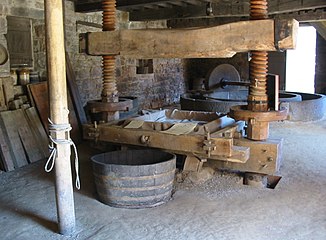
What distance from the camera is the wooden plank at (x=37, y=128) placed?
4.72 m

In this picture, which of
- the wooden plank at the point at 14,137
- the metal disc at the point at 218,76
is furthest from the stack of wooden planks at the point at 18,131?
the metal disc at the point at 218,76

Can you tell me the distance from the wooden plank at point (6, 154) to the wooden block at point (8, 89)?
1.93ft

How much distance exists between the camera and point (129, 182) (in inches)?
119

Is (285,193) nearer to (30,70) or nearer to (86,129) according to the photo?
(86,129)

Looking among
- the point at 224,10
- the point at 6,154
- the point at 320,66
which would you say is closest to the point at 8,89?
the point at 6,154

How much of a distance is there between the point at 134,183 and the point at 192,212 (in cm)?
52

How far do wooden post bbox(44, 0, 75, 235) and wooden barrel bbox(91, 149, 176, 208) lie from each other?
0.42 meters

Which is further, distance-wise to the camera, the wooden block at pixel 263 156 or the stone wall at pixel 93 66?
the stone wall at pixel 93 66

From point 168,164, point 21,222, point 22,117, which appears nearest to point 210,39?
point 168,164

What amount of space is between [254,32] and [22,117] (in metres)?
3.01

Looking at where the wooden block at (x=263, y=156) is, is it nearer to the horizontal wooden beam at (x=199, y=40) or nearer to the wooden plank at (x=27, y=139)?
the horizontal wooden beam at (x=199, y=40)

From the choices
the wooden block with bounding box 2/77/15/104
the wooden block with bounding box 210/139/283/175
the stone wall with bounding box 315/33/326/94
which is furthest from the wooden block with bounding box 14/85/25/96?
the stone wall with bounding box 315/33/326/94

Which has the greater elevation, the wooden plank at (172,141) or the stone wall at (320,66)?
the stone wall at (320,66)

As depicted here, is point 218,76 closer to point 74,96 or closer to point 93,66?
point 93,66
